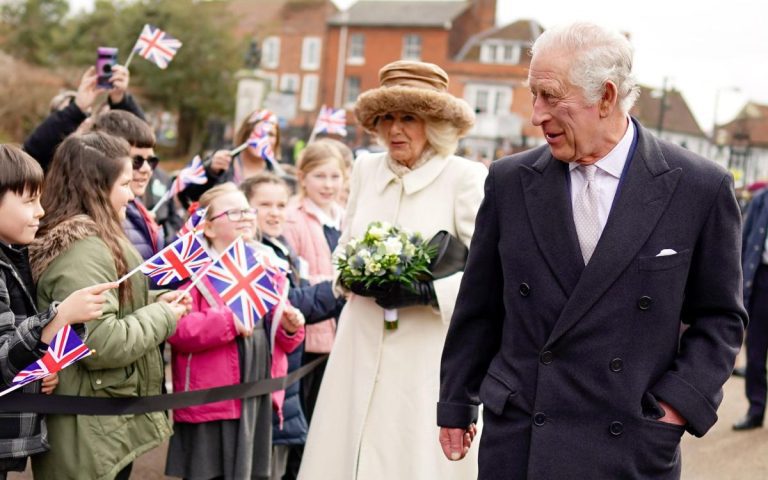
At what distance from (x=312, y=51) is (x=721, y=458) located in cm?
5854

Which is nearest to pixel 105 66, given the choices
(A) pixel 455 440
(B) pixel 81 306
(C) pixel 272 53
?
(B) pixel 81 306

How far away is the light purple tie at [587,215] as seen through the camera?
305 cm

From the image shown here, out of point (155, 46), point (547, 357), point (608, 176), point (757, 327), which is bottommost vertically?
point (757, 327)

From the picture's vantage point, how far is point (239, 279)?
4.40 m

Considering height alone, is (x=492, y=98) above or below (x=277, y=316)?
above

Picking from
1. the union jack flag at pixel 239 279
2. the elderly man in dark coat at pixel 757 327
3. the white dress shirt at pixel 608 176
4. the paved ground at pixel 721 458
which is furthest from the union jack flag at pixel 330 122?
the white dress shirt at pixel 608 176

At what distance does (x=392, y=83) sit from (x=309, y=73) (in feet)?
198

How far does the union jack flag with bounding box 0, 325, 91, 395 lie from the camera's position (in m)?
3.50

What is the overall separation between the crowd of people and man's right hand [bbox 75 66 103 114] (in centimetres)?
1

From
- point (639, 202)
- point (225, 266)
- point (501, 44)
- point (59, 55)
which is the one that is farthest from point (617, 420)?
point (501, 44)

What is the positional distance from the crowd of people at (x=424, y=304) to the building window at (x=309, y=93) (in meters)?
58.2

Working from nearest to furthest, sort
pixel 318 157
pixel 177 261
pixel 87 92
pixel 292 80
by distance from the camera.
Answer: pixel 177 261, pixel 87 92, pixel 318 157, pixel 292 80

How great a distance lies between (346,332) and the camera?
16.6ft

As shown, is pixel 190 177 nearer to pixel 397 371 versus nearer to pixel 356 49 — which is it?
pixel 397 371
